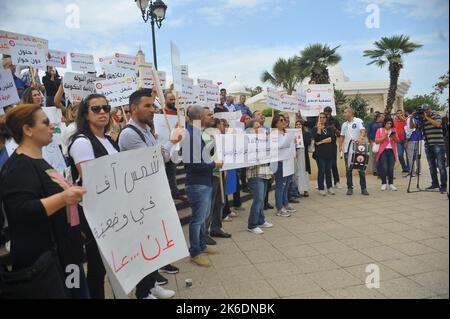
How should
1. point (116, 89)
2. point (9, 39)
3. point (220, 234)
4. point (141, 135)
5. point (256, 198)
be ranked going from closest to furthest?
1. point (141, 135)
2. point (220, 234)
3. point (256, 198)
4. point (9, 39)
5. point (116, 89)

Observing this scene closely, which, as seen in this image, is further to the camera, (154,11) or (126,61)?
(154,11)

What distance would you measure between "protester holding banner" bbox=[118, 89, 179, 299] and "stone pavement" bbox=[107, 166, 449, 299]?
0.39 meters

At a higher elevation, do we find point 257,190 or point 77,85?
point 77,85

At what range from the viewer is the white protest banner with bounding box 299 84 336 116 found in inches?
354

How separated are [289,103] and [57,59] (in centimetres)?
523

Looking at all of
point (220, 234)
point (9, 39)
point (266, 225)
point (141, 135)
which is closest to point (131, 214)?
point (141, 135)

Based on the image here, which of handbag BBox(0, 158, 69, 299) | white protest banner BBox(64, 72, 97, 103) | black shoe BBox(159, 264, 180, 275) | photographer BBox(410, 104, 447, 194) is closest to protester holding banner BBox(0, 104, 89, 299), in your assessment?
handbag BBox(0, 158, 69, 299)

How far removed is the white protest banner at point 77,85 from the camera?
6102 mm

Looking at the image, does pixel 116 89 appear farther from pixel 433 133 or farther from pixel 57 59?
pixel 433 133

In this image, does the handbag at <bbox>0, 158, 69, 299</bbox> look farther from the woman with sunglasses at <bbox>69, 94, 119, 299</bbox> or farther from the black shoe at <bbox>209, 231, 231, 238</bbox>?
the black shoe at <bbox>209, 231, 231, 238</bbox>

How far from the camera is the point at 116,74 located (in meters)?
7.26

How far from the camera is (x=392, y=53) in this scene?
26219 mm

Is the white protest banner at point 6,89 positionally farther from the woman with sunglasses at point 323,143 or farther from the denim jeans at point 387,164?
the denim jeans at point 387,164
